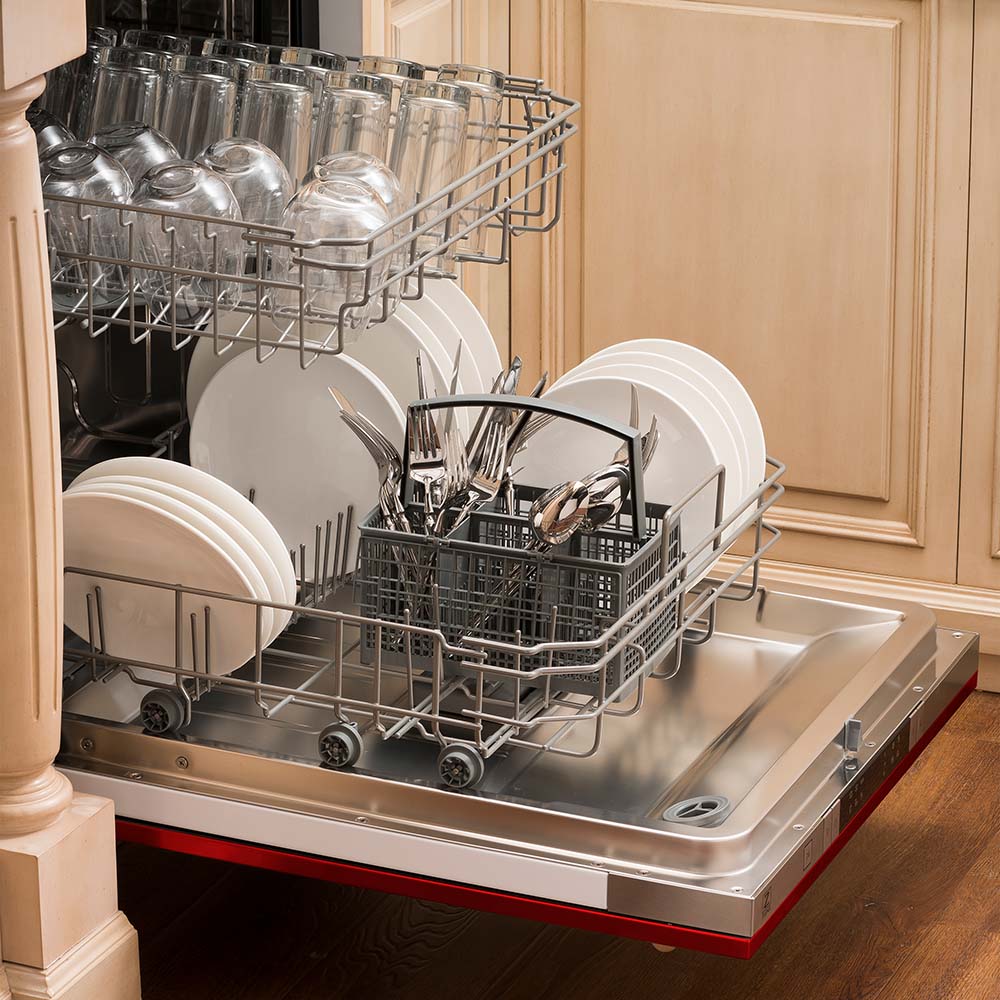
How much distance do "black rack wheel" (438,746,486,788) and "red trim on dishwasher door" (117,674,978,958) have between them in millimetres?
75

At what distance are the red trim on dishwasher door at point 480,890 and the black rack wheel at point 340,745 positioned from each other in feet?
0.24

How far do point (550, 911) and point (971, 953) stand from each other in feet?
1.75

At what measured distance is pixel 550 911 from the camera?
1.18 m

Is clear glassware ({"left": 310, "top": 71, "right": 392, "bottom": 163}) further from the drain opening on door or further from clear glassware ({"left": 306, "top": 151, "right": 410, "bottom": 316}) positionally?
the drain opening on door

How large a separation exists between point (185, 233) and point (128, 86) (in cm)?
24

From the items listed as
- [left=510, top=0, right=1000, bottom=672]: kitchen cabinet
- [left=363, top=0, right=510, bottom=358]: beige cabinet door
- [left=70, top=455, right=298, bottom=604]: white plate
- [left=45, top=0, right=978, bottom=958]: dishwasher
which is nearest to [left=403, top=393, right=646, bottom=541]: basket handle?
[left=45, top=0, right=978, bottom=958]: dishwasher

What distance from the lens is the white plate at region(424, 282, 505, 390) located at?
1.68 metres

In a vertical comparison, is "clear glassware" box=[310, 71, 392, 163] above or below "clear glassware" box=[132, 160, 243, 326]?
above

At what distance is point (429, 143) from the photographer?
1440 millimetres

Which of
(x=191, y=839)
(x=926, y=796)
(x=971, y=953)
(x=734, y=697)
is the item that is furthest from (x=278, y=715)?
(x=926, y=796)

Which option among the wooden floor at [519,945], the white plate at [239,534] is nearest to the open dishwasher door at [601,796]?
the white plate at [239,534]

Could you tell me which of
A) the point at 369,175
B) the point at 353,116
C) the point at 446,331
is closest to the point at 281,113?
the point at 353,116

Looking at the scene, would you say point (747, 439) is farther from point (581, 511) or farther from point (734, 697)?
point (581, 511)

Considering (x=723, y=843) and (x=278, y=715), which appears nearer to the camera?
(x=723, y=843)
